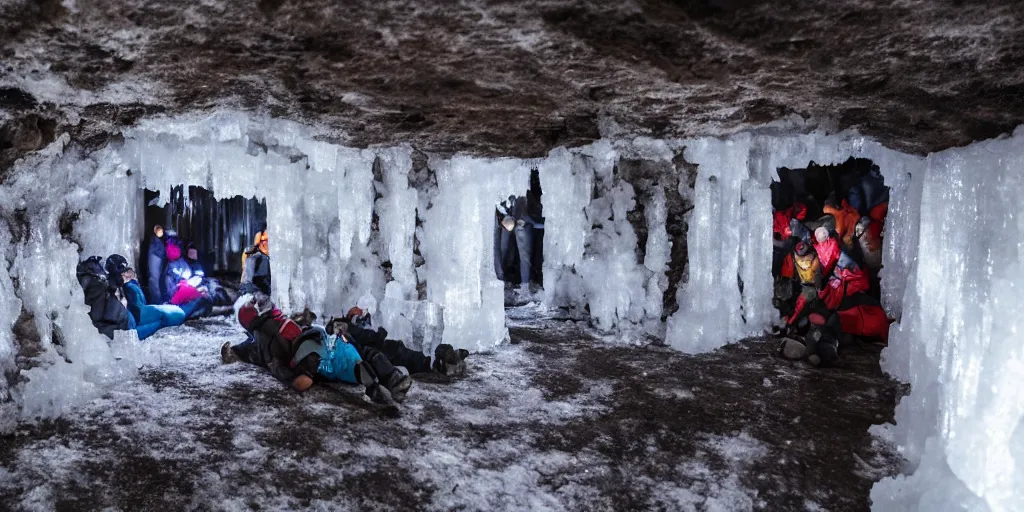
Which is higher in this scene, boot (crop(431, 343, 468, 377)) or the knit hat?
the knit hat

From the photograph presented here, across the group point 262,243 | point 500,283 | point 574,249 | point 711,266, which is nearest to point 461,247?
point 500,283

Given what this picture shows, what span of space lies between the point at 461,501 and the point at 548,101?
204 centimetres

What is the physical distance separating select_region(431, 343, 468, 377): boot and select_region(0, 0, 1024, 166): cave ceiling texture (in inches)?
70.7

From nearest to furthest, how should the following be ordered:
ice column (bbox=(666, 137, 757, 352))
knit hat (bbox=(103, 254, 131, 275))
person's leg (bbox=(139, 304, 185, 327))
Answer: ice column (bbox=(666, 137, 757, 352)) < person's leg (bbox=(139, 304, 185, 327)) < knit hat (bbox=(103, 254, 131, 275))

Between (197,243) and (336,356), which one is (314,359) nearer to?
(336,356)

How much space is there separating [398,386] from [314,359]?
29.5 inches

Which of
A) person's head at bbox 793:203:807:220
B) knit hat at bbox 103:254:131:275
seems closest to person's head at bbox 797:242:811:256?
person's head at bbox 793:203:807:220

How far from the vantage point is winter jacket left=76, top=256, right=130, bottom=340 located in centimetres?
524

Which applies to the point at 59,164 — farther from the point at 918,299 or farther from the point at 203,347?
the point at 918,299

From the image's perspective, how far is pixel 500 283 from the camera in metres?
6.19

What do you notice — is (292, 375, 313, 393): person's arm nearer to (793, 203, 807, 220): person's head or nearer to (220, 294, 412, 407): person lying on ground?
(220, 294, 412, 407): person lying on ground

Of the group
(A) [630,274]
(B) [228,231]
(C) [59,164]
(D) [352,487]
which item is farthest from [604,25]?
(B) [228,231]

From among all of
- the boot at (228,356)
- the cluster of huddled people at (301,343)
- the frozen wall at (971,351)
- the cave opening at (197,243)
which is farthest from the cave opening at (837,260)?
the cave opening at (197,243)

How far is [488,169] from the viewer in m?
5.82
